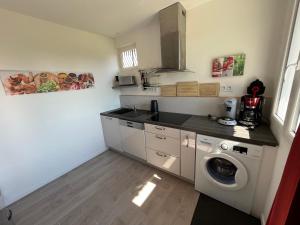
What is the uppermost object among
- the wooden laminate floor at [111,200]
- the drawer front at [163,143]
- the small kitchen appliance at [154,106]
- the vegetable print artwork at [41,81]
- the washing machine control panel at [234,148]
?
the vegetable print artwork at [41,81]

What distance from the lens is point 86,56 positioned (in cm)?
240

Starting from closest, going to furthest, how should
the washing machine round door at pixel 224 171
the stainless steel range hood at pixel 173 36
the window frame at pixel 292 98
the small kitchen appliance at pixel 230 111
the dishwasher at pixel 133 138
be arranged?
the window frame at pixel 292 98
the washing machine round door at pixel 224 171
the small kitchen appliance at pixel 230 111
the stainless steel range hood at pixel 173 36
the dishwasher at pixel 133 138

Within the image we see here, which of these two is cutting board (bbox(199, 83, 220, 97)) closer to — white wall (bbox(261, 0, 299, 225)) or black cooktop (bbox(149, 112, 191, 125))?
black cooktop (bbox(149, 112, 191, 125))

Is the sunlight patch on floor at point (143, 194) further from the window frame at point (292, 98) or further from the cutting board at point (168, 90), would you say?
the window frame at point (292, 98)

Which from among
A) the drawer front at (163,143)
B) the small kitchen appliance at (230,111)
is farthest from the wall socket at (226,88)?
the drawer front at (163,143)

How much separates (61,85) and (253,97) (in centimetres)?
266

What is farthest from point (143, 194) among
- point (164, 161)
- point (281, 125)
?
point (281, 125)

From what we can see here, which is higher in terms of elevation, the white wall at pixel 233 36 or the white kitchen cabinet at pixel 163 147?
the white wall at pixel 233 36

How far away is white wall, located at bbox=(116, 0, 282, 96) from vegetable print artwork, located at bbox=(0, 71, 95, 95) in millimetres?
1575

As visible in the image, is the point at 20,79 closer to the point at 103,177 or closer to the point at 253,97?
the point at 103,177

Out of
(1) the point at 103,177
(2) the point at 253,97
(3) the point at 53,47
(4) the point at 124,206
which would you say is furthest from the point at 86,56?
(2) the point at 253,97

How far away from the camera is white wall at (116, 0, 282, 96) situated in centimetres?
147

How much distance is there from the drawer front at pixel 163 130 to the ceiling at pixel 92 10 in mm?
1597

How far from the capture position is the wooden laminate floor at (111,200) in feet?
4.95
